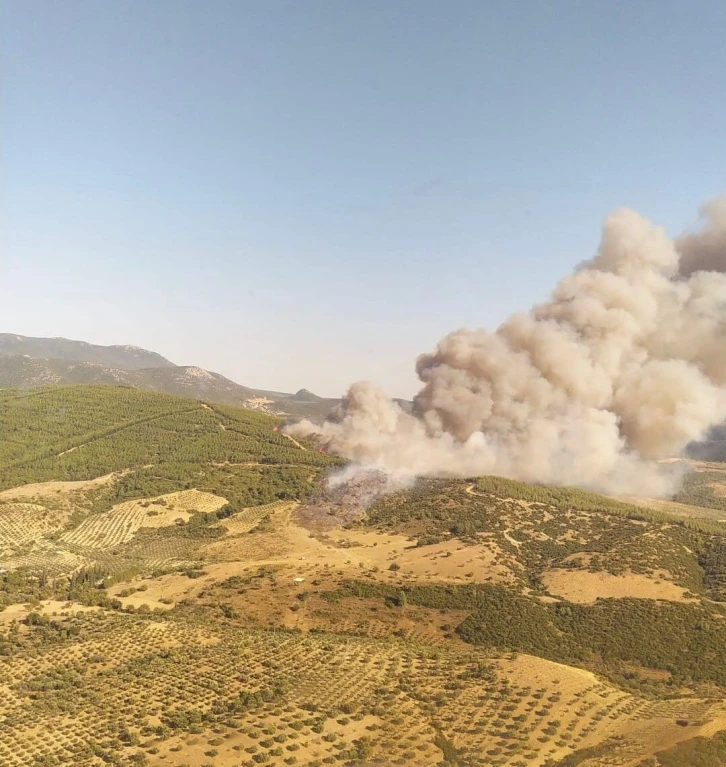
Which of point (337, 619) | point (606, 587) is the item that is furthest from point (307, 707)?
point (606, 587)

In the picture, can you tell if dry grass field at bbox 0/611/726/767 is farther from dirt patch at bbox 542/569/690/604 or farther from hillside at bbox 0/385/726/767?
dirt patch at bbox 542/569/690/604

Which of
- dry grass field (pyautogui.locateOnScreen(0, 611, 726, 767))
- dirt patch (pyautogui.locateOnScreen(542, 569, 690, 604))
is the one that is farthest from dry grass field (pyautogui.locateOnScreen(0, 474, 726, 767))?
dirt patch (pyautogui.locateOnScreen(542, 569, 690, 604))

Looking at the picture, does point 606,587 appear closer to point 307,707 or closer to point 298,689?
point 298,689

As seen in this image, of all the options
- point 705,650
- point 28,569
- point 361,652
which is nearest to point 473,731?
point 361,652

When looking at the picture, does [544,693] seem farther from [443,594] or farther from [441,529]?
[441,529]

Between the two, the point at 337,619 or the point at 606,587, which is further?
the point at 606,587
